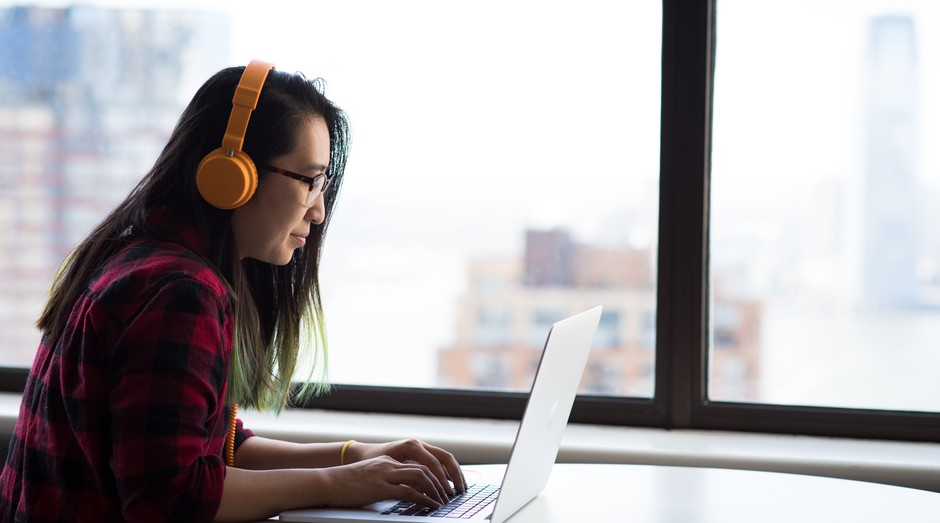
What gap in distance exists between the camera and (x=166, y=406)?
103 centimetres

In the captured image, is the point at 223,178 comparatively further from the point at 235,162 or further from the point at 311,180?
the point at 311,180

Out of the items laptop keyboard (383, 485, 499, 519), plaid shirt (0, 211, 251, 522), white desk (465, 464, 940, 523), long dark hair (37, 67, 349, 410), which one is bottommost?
white desk (465, 464, 940, 523)

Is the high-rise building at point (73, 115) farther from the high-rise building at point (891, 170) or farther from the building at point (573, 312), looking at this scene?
the high-rise building at point (891, 170)

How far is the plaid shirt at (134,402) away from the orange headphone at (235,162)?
102 mm

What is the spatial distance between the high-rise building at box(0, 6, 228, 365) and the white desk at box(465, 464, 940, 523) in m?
1.43

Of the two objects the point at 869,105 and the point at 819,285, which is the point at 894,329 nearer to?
the point at 819,285

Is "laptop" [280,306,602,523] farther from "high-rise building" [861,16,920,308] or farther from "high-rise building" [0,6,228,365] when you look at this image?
"high-rise building" [0,6,228,365]

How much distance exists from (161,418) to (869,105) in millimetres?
1692

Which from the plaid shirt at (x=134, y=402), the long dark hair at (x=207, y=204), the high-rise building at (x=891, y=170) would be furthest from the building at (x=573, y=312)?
the plaid shirt at (x=134, y=402)

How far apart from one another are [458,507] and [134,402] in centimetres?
42

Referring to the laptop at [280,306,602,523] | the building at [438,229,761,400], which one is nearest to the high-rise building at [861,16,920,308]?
the building at [438,229,761,400]

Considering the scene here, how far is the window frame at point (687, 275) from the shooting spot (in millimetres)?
2145

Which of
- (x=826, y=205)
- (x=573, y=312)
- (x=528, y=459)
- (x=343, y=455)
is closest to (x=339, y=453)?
(x=343, y=455)

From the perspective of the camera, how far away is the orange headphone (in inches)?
47.1
